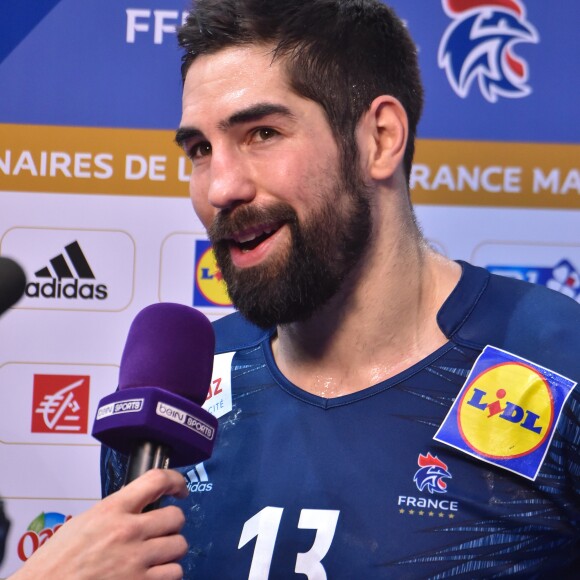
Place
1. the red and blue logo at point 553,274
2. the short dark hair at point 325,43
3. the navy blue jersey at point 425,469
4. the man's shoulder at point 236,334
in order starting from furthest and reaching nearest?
1. the red and blue logo at point 553,274
2. the man's shoulder at point 236,334
3. the short dark hair at point 325,43
4. the navy blue jersey at point 425,469

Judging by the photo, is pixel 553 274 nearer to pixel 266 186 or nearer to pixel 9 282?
pixel 266 186

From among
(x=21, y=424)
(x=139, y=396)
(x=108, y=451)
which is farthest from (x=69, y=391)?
(x=139, y=396)

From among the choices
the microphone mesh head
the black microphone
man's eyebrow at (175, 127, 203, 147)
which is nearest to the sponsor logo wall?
man's eyebrow at (175, 127, 203, 147)

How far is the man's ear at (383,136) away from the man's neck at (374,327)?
4.4 inches

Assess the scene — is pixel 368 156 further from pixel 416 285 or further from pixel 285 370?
pixel 285 370

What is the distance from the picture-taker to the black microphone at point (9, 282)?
2.83 feet

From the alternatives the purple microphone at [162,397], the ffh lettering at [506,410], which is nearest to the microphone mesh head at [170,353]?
the purple microphone at [162,397]

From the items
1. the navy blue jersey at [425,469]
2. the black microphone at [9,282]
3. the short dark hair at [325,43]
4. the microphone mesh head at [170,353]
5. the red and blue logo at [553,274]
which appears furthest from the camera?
the red and blue logo at [553,274]

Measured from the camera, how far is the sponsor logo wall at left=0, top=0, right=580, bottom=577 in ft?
6.59

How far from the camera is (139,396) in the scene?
0.97 metres

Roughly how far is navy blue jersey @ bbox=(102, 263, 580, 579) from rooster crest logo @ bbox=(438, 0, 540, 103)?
0.72 metres

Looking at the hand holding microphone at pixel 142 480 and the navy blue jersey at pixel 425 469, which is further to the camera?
the navy blue jersey at pixel 425 469

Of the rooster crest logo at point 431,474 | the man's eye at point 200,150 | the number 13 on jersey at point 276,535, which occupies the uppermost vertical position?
the man's eye at point 200,150

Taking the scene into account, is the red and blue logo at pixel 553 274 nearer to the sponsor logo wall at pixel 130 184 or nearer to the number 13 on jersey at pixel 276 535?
the sponsor logo wall at pixel 130 184
